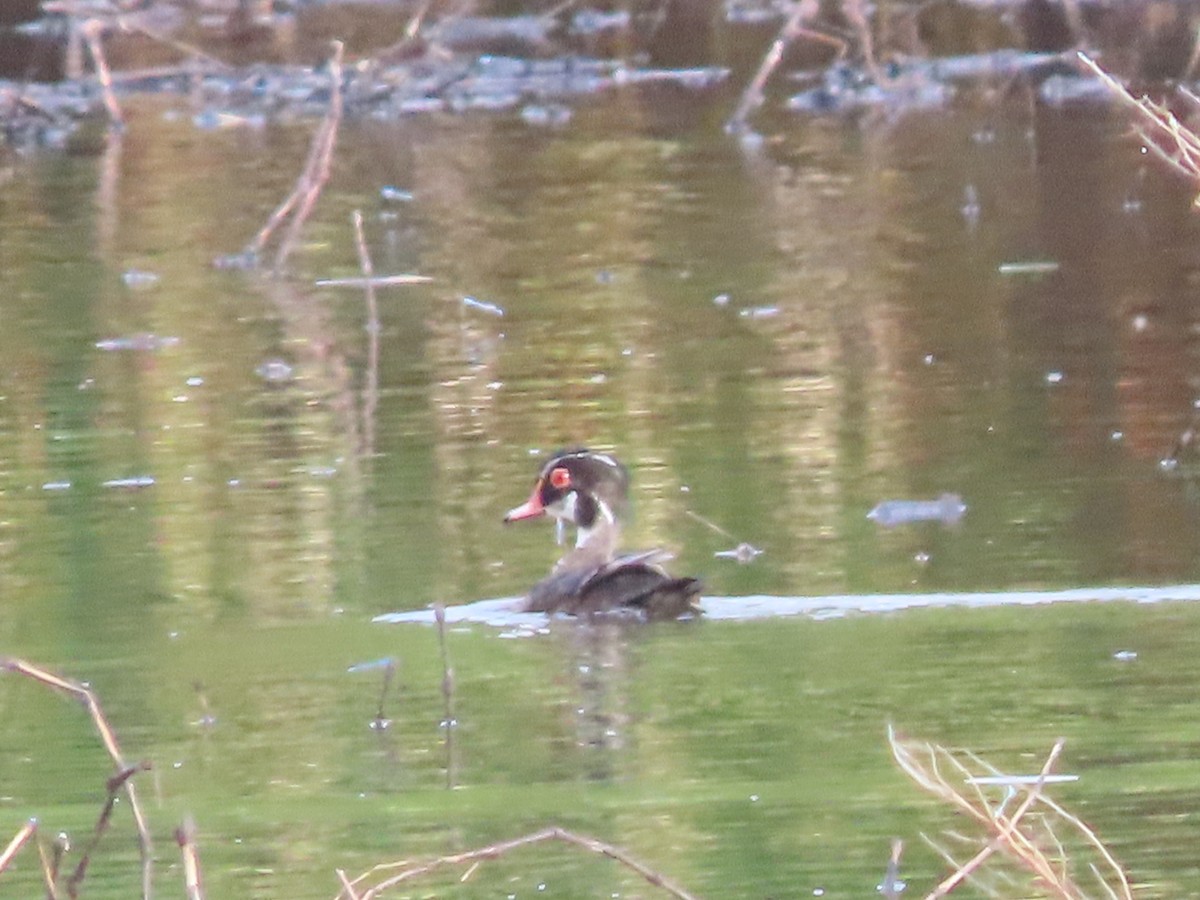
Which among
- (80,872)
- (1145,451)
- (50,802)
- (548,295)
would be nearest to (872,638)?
(50,802)

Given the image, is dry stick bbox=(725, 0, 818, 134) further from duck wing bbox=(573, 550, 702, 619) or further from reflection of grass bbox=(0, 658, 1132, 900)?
reflection of grass bbox=(0, 658, 1132, 900)

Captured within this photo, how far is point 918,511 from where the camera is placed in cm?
1035

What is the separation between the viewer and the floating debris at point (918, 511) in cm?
1027

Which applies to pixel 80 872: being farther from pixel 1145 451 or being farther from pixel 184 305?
pixel 184 305

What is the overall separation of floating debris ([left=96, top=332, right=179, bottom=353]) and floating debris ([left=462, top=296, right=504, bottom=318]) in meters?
1.34

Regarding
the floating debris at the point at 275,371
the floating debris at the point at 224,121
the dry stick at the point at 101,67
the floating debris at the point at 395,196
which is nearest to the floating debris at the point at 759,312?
the floating debris at the point at 275,371

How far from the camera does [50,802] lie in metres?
7.32

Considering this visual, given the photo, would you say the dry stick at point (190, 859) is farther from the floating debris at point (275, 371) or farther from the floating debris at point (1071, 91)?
the floating debris at point (1071, 91)

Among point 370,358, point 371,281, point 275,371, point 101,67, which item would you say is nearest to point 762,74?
A: point 101,67

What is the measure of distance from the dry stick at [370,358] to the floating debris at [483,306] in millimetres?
424

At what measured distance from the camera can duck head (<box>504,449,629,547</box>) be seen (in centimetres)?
987

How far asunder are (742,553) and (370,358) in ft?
15.8

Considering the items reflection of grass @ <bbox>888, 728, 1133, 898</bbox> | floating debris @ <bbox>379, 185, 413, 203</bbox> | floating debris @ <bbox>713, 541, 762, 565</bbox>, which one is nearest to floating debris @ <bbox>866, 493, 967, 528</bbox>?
floating debris @ <bbox>713, 541, 762, 565</bbox>

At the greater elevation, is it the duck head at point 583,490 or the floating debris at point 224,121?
the duck head at point 583,490
